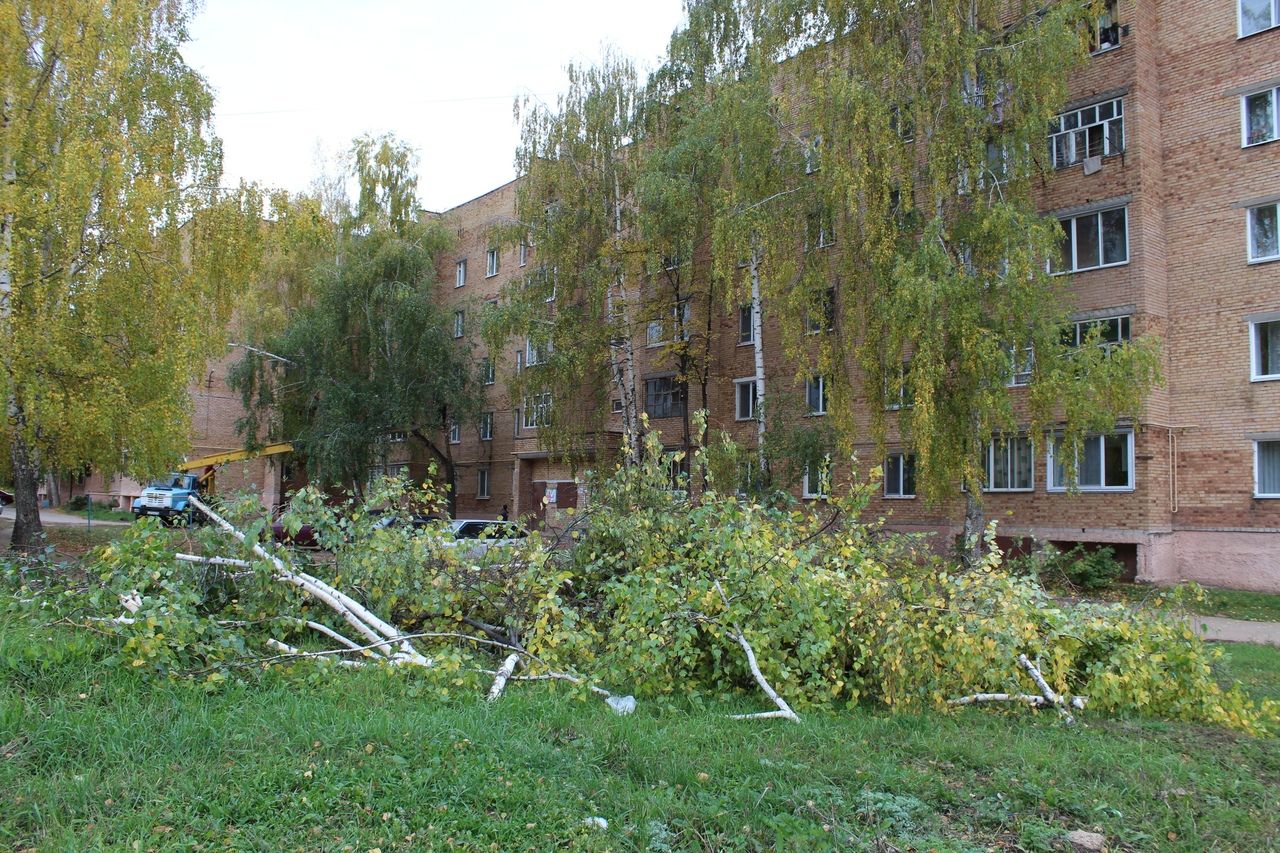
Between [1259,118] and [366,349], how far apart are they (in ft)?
87.2

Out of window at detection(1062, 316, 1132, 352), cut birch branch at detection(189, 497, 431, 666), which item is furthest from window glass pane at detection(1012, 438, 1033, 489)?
cut birch branch at detection(189, 497, 431, 666)

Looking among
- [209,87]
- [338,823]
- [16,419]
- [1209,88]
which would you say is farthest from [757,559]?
[1209,88]

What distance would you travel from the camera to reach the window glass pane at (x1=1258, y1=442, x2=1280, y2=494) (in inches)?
683

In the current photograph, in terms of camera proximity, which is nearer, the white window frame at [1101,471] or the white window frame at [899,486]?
the white window frame at [1101,471]

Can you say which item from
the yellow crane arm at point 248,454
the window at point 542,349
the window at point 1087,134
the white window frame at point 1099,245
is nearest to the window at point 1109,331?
the white window frame at point 1099,245

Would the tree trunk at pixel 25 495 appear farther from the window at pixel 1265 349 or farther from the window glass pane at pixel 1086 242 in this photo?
the window at pixel 1265 349

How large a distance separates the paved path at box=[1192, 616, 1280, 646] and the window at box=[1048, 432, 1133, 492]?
16.2 feet

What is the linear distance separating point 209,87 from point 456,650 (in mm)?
14975

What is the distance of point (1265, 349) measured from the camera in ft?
57.9

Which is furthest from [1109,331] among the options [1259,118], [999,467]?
[1259,118]

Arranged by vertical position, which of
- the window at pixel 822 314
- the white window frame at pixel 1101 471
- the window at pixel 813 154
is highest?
the window at pixel 813 154

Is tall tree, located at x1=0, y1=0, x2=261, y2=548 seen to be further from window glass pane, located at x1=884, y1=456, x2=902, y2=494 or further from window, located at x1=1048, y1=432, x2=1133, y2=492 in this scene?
window, located at x1=1048, y1=432, x2=1133, y2=492

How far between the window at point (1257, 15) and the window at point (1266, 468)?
8.39 meters

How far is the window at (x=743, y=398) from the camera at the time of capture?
26.1 meters
